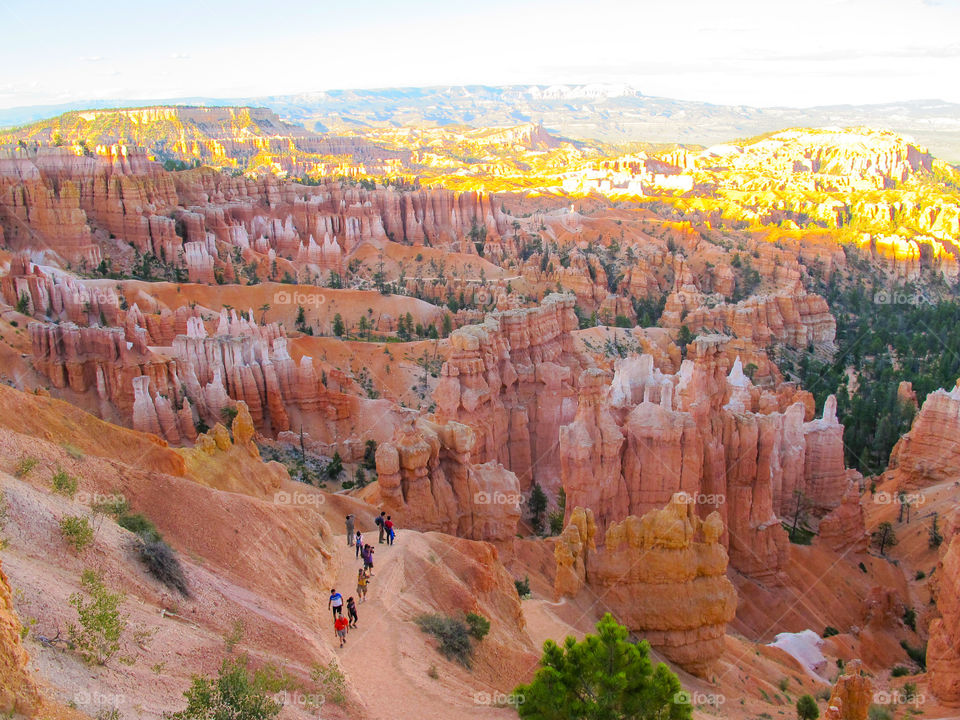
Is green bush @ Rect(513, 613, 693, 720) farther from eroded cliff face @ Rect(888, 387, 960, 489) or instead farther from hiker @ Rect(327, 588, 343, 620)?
eroded cliff face @ Rect(888, 387, 960, 489)

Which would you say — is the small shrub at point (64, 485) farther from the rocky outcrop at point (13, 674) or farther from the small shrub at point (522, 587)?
the small shrub at point (522, 587)

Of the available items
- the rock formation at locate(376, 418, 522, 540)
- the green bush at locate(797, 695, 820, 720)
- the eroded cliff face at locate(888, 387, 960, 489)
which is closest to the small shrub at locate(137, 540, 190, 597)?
the rock formation at locate(376, 418, 522, 540)

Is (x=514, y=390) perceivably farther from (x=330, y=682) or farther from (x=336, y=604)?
(x=330, y=682)

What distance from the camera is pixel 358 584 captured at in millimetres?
14375

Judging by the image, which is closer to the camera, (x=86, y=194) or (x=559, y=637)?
(x=559, y=637)

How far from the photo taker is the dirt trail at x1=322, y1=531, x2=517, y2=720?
1109 cm

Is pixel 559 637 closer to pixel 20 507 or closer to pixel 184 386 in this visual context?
pixel 20 507

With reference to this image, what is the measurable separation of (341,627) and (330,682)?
2.21m

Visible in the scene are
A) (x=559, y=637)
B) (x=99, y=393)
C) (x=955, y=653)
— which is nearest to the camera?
(x=559, y=637)

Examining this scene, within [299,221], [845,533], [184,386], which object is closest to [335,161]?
[299,221]

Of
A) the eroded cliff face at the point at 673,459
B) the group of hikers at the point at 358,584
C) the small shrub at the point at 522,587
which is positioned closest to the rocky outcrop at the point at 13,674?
the group of hikers at the point at 358,584

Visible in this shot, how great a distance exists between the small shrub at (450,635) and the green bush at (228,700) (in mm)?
4940

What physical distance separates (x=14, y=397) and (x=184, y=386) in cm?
1692

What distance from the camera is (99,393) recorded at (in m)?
30.6
